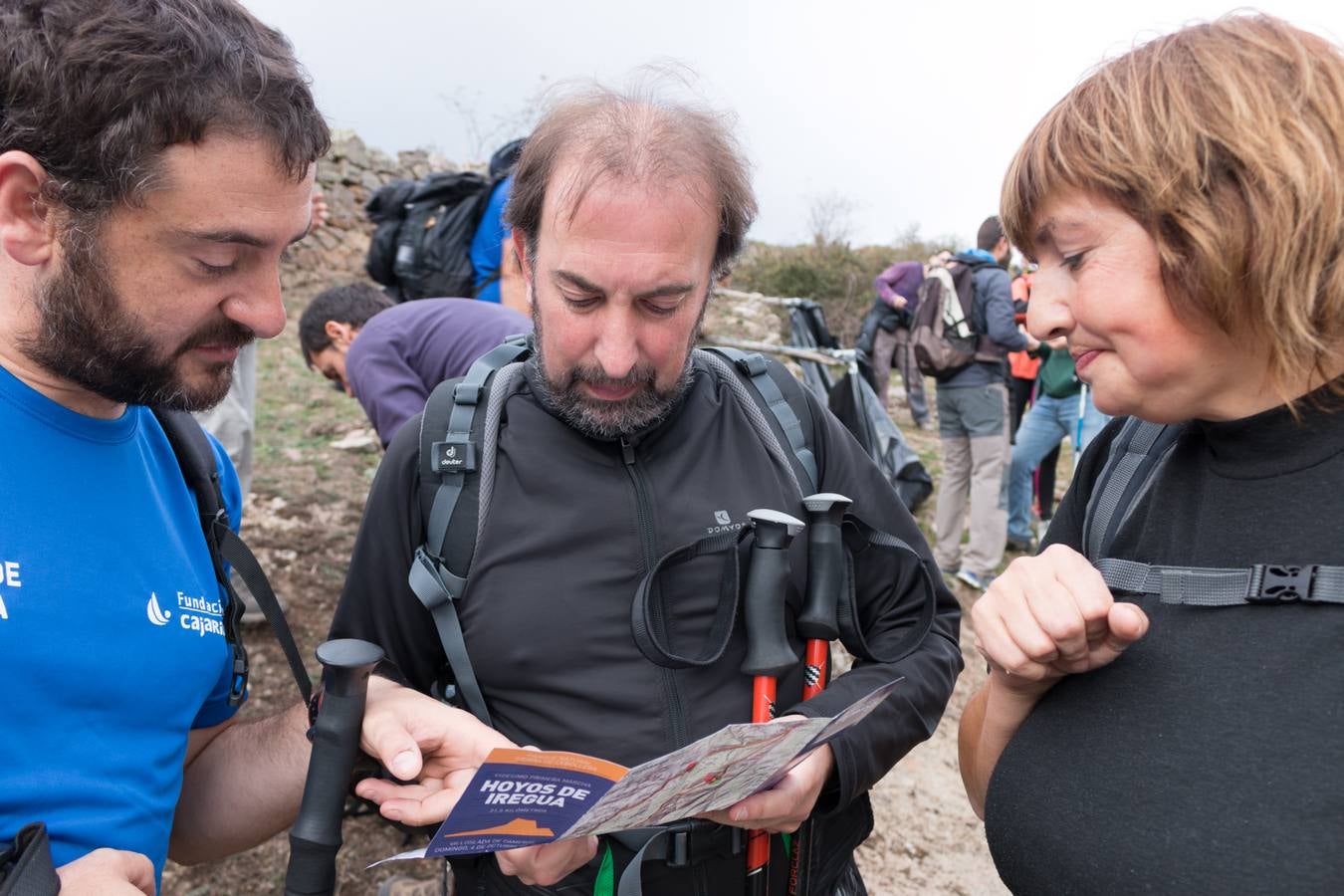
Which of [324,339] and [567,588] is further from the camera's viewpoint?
[324,339]

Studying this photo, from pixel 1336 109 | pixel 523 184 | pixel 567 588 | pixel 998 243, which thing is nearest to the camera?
pixel 1336 109

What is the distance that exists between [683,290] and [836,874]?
49.2 inches

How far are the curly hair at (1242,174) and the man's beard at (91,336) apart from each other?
142cm

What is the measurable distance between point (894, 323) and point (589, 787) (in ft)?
24.5

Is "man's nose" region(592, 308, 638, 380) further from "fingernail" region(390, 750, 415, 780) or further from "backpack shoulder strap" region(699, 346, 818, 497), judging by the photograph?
"fingernail" region(390, 750, 415, 780)

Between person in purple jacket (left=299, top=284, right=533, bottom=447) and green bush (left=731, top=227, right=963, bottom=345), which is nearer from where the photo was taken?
person in purple jacket (left=299, top=284, right=533, bottom=447)

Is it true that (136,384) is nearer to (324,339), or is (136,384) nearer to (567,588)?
(567,588)

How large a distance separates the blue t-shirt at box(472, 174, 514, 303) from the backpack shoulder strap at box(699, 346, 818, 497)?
286 centimetres

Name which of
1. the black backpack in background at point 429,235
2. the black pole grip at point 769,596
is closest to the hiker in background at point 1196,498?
the black pole grip at point 769,596

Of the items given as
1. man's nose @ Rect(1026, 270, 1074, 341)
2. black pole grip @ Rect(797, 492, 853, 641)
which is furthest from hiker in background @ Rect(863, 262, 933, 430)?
man's nose @ Rect(1026, 270, 1074, 341)

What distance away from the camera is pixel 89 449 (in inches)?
55.1

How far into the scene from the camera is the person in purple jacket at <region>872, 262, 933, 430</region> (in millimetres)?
8000

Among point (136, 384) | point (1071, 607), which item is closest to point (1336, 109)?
point (1071, 607)

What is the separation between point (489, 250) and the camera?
459 centimetres
